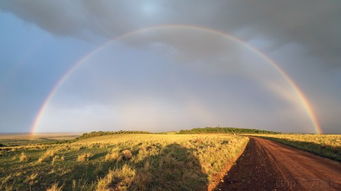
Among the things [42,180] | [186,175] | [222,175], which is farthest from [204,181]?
[42,180]

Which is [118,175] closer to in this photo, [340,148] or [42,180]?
[42,180]

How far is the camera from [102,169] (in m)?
9.74

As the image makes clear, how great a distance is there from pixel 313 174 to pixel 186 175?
21.6 feet

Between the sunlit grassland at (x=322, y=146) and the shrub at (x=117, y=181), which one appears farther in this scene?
the sunlit grassland at (x=322, y=146)

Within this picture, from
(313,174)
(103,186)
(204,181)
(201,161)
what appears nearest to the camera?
(103,186)

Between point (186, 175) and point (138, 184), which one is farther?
point (186, 175)

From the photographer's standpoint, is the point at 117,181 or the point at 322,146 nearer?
the point at 117,181

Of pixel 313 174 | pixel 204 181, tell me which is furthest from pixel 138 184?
pixel 313 174

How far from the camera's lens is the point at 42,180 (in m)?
7.85

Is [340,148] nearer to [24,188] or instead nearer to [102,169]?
[102,169]

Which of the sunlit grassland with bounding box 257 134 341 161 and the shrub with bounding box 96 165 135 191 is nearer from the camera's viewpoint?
the shrub with bounding box 96 165 135 191

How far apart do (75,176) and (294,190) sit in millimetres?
8945

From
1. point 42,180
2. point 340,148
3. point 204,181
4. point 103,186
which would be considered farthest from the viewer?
point 340,148

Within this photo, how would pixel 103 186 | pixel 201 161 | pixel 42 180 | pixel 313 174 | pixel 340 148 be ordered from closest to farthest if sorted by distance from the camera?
pixel 103 186 < pixel 42 180 < pixel 313 174 < pixel 201 161 < pixel 340 148
